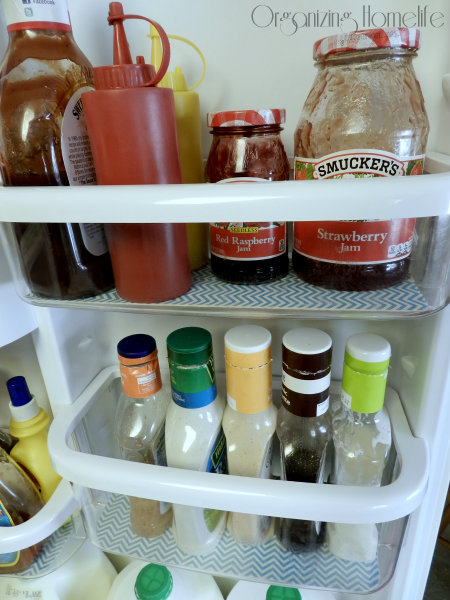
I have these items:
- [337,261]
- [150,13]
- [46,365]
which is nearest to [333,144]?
[337,261]

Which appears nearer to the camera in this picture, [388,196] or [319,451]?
[388,196]

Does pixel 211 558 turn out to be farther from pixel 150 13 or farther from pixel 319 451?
→ pixel 150 13

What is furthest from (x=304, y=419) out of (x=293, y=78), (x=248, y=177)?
(x=293, y=78)

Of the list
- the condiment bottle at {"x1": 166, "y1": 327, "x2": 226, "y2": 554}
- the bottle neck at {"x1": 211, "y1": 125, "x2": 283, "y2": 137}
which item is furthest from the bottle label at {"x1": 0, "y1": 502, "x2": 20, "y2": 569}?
the bottle neck at {"x1": 211, "y1": 125, "x2": 283, "y2": 137}

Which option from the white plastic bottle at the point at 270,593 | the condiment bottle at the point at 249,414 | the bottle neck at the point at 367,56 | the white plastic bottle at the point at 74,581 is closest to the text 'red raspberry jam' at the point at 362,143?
the bottle neck at the point at 367,56

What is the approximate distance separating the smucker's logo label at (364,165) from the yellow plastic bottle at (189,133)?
0.15 m

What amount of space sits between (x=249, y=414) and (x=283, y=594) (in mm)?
302

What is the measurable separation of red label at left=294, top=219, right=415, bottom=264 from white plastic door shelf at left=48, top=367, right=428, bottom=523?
0.22m

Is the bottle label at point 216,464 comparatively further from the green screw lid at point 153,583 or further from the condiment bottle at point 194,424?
the green screw lid at point 153,583

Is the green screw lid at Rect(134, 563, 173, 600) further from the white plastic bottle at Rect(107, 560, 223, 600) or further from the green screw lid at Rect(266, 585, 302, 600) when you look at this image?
the green screw lid at Rect(266, 585, 302, 600)

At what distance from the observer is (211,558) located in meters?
0.54

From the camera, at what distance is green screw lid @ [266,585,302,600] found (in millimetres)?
Result: 585

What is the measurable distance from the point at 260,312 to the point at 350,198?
0.13 m

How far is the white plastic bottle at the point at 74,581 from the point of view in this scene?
61 cm
